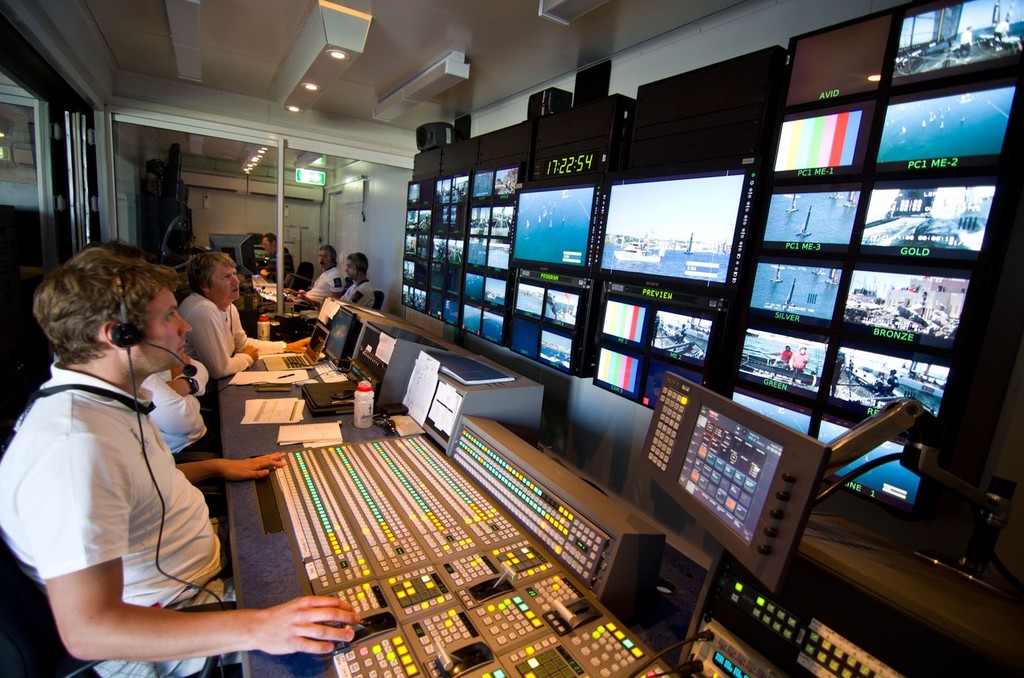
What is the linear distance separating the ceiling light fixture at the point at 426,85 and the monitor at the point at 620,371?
81.8 inches

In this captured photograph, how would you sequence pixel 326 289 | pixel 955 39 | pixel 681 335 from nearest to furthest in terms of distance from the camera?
pixel 955 39, pixel 681 335, pixel 326 289

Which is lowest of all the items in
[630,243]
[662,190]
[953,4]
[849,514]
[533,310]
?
[849,514]

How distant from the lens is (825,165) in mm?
1605

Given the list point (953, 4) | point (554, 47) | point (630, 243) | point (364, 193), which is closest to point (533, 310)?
A: point (630, 243)

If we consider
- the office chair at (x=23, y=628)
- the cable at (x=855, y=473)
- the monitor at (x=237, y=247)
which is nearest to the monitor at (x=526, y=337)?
the cable at (x=855, y=473)

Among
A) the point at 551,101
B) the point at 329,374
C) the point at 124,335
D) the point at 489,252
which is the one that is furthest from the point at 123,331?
the point at 551,101

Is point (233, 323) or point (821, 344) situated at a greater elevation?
point (821, 344)

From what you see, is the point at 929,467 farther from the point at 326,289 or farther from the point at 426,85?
the point at 326,289

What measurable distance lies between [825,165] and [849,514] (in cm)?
123

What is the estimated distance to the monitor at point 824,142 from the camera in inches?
59.8

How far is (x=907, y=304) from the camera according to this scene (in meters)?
1.42

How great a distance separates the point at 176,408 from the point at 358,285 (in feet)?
10.6

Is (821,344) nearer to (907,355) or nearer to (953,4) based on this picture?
(907,355)

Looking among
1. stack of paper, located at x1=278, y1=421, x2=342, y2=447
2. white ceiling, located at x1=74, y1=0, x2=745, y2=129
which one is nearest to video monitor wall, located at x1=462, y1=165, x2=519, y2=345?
white ceiling, located at x1=74, y1=0, x2=745, y2=129
